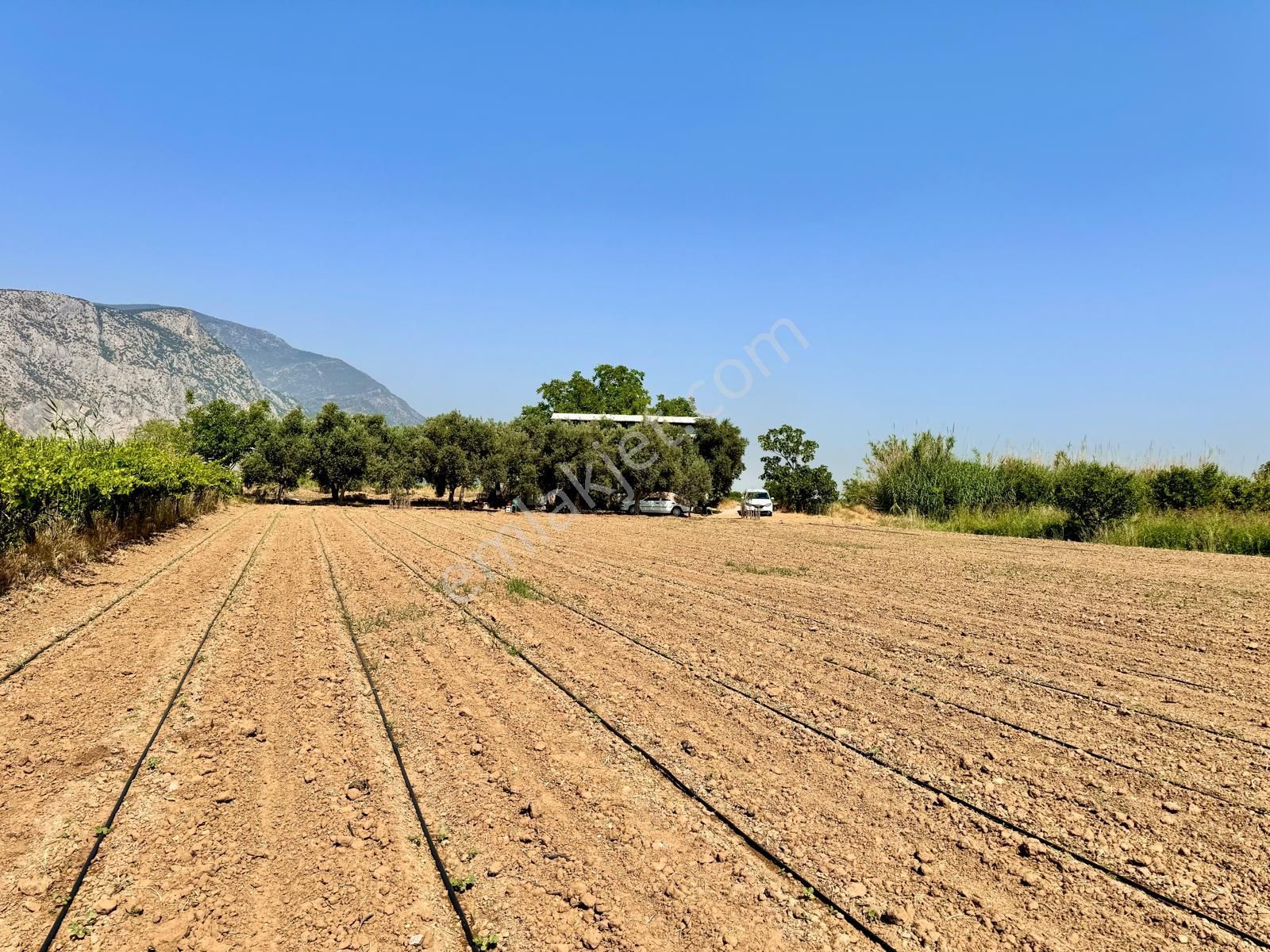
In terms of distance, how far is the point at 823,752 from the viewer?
4.75 metres

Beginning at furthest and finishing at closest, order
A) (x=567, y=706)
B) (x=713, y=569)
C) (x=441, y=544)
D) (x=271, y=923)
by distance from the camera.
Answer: (x=441, y=544)
(x=713, y=569)
(x=567, y=706)
(x=271, y=923)

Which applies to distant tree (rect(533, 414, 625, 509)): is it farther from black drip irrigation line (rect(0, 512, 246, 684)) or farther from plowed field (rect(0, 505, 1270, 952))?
plowed field (rect(0, 505, 1270, 952))

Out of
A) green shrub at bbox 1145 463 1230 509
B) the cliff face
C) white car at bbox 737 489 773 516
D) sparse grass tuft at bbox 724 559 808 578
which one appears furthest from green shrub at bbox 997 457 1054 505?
the cliff face

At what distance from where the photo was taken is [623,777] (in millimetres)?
4332

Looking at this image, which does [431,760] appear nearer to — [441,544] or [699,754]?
[699,754]

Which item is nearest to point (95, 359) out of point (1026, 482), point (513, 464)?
point (513, 464)

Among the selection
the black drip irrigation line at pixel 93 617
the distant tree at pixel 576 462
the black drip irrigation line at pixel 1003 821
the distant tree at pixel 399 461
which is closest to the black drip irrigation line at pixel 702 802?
the black drip irrigation line at pixel 1003 821

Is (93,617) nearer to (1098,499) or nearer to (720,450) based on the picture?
(1098,499)

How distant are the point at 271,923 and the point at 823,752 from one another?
3.53 meters

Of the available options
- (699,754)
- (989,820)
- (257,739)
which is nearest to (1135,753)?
(989,820)

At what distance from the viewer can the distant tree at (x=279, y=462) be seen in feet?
135

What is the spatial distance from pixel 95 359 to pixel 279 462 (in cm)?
10109

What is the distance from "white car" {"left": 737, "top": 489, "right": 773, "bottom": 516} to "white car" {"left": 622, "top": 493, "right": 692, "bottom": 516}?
Result: 3242 millimetres

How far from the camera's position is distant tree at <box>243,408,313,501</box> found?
4112cm
